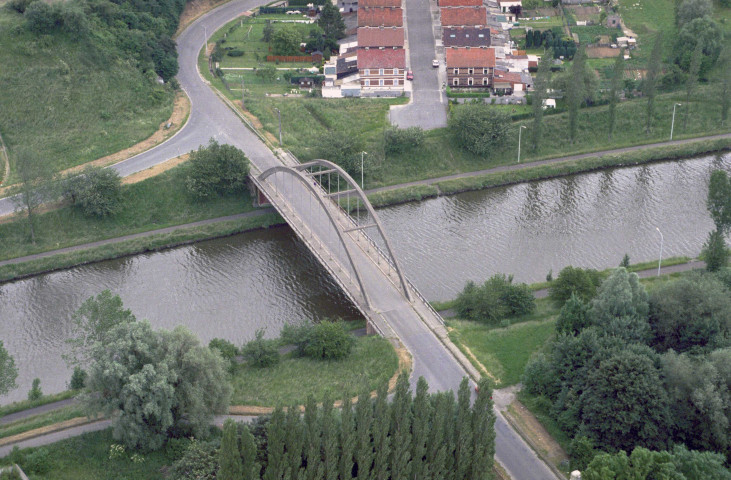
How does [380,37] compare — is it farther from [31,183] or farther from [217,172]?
[31,183]

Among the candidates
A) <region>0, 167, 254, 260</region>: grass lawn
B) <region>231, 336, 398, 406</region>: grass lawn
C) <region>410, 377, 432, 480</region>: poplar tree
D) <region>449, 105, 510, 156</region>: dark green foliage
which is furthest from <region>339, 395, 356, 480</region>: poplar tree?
<region>449, 105, 510, 156</region>: dark green foliage

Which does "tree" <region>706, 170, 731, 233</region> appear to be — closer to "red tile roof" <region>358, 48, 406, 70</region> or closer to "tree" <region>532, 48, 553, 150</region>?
"tree" <region>532, 48, 553, 150</region>

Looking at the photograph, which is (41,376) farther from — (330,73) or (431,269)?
(330,73)

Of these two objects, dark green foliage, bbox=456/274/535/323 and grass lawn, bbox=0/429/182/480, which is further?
dark green foliage, bbox=456/274/535/323

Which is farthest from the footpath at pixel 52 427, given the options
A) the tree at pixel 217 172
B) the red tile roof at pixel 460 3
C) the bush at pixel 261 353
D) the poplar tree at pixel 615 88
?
the red tile roof at pixel 460 3

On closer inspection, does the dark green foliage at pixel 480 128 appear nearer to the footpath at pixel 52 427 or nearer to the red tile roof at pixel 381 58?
the red tile roof at pixel 381 58

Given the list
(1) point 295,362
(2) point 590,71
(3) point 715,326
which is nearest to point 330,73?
(2) point 590,71
